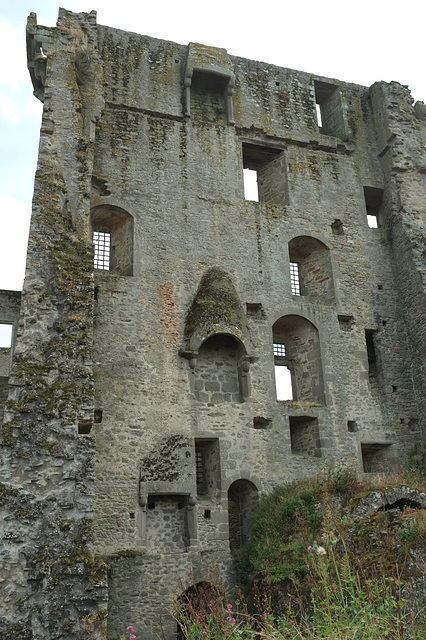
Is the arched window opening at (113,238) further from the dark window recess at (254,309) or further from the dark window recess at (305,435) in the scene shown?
the dark window recess at (305,435)

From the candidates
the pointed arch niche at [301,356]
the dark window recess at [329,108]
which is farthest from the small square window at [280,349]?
the dark window recess at [329,108]

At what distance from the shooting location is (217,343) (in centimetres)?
1409

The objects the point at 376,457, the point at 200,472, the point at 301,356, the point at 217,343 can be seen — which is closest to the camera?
the point at 200,472

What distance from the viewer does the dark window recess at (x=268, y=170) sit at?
653 inches

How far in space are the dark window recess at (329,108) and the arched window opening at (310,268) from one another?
Result: 376cm

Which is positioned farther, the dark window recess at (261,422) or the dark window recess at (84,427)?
the dark window recess at (261,422)

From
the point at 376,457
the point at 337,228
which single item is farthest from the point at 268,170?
the point at 376,457

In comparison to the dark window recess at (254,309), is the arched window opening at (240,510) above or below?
below

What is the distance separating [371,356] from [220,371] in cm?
441

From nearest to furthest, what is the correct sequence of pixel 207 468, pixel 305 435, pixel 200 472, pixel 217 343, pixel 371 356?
pixel 207 468 < pixel 200 472 < pixel 217 343 < pixel 305 435 < pixel 371 356

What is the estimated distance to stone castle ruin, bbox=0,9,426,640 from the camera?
31.5 ft

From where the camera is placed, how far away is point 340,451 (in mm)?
14070

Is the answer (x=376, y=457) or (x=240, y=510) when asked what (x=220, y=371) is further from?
(x=376, y=457)

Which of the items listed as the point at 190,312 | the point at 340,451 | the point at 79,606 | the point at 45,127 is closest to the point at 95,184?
the point at 45,127
